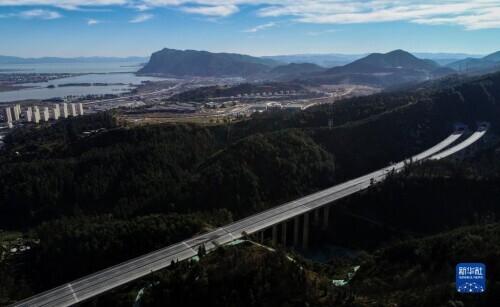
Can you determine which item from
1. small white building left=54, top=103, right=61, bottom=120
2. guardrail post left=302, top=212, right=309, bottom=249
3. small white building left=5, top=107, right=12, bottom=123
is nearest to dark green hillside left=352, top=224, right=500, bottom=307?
guardrail post left=302, top=212, right=309, bottom=249

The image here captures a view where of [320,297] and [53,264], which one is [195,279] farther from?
[53,264]

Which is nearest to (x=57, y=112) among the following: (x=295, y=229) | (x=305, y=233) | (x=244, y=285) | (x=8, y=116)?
(x=8, y=116)

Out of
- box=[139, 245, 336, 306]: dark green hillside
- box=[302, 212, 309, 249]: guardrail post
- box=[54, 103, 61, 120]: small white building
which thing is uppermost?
box=[139, 245, 336, 306]: dark green hillside

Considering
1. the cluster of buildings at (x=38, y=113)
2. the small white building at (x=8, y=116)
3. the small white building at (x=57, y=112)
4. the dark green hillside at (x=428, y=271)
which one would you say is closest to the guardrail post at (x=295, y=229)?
the dark green hillside at (x=428, y=271)

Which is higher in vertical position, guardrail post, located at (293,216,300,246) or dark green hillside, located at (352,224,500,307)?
dark green hillside, located at (352,224,500,307)

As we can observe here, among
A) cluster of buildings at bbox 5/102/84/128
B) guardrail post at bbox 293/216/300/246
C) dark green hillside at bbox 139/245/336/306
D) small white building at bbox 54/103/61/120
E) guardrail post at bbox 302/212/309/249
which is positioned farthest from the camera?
small white building at bbox 54/103/61/120

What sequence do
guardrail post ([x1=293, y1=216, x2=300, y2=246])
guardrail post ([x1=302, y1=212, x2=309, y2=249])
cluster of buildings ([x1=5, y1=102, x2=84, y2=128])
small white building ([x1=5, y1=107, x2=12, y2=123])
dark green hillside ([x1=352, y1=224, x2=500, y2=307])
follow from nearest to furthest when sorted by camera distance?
dark green hillside ([x1=352, y1=224, x2=500, y2=307])
guardrail post ([x1=293, y1=216, x2=300, y2=246])
guardrail post ([x1=302, y1=212, x2=309, y2=249])
small white building ([x1=5, y1=107, x2=12, y2=123])
cluster of buildings ([x1=5, y1=102, x2=84, y2=128])

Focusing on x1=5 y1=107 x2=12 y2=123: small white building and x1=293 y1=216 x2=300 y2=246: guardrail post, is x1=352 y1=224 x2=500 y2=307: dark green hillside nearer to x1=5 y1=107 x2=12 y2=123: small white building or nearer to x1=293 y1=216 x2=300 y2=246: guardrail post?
x1=293 y1=216 x2=300 y2=246: guardrail post

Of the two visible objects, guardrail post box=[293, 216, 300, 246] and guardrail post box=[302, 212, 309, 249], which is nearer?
guardrail post box=[293, 216, 300, 246]

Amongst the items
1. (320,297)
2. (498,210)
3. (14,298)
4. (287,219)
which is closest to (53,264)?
(14,298)

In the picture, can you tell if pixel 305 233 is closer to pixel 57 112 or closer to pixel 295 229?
pixel 295 229

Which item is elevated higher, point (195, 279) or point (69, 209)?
point (195, 279)
